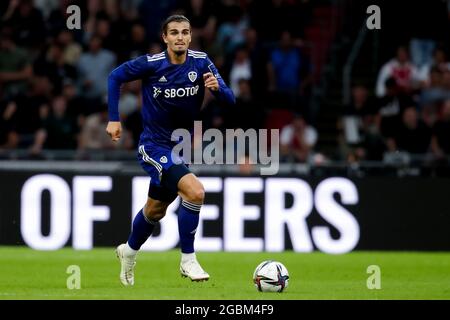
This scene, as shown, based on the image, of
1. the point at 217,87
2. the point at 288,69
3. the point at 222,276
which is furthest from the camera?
the point at 288,69

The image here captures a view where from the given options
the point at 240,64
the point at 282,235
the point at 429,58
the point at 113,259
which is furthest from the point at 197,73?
the point at 429,58

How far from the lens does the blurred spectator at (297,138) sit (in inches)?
724

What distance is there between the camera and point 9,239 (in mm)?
16859

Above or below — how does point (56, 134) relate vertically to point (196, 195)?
above

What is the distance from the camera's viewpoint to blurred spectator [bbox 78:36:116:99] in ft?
64.1

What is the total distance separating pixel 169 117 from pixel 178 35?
0.77 meters

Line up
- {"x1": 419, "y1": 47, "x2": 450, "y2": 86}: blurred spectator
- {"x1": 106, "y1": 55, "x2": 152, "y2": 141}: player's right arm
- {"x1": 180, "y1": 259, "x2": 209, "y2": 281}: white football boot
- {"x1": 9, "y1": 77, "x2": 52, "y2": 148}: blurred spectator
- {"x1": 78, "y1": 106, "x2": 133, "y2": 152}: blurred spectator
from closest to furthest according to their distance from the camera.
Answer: {"x1": 180, "y1": 259, "x2": 209, "y2": 281}: white football boot < {"x1": 106, "y1": 55, "x2": 152, "y2": 141}: player's right arm < {"x1": 78, "y1": 106, "x2": 133, "y2": 152}: blurred spectator < {"x1": 9, "y1": 77, "x2": 52, "y2": 148}: blurred spectator < {"x1": 419, "y1": 47, "x2": 450, "y2": 86}: blurred spectator

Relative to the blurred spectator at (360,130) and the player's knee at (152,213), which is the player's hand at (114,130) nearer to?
the player's knee at (152,213)

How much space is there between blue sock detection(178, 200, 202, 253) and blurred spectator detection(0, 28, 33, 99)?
8869 millimetres

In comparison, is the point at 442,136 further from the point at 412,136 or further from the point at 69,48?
the point at 69,48

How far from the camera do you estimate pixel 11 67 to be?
19922 mm

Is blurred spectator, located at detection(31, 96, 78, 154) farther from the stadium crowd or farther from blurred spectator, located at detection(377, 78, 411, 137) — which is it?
blurred spectator, located at detection(377, 78, 411, 137)

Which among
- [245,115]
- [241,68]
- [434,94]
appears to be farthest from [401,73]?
[245,115]

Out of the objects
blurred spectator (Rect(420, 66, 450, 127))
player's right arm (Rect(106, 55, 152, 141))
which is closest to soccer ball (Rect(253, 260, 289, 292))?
player's right arm (Rect(106, 55, 152, 141))
